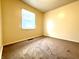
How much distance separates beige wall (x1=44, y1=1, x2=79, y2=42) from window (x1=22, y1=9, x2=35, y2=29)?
55.3 inches

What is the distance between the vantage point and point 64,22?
4.66 meters

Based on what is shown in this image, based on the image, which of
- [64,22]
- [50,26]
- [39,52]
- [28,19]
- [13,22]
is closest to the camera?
[39,52]

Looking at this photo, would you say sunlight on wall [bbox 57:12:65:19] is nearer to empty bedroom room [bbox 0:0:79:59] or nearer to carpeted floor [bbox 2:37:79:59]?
empty bedroom room [bbox 0:0:79:59]

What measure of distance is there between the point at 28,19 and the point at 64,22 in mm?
2404

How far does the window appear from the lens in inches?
172

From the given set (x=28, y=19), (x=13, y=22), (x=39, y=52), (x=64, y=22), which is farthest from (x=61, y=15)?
(x=39, y=52)

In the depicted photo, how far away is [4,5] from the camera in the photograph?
10.4ft

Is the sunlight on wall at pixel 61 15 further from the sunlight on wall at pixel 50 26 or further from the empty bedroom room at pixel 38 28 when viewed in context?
the sunlight on wall at pixel 50 26

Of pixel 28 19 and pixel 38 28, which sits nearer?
pixel 28 19

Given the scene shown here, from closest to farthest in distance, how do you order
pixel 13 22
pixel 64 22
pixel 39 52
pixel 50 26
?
pixel 39 52 < pixel 13 22 < pixel 64 22 < pixel 50 26

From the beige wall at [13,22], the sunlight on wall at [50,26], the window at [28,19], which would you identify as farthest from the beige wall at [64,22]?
the beige wall at [13,22]

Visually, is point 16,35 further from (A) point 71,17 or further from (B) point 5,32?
(A) point 71,17

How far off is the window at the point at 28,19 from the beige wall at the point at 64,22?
1404mm

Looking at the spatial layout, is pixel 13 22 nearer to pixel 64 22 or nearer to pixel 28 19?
pixel 28 19
